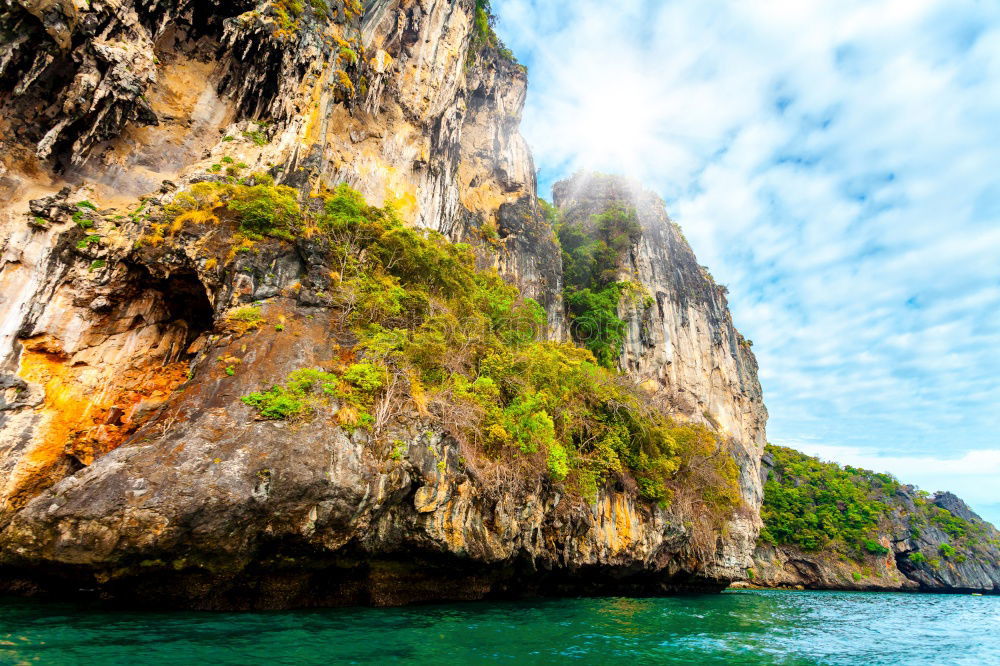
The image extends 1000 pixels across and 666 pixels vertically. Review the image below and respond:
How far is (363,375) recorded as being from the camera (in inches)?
443

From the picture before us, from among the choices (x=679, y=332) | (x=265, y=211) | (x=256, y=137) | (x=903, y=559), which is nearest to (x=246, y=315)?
(x=265, y=211)

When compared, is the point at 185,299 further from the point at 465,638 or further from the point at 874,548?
the point at 874,548

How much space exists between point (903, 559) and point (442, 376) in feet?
172

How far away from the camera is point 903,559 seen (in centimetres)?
4212

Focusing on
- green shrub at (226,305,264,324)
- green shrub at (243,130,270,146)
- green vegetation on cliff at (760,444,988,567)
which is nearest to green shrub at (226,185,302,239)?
green shrub at (226,305,264,324)

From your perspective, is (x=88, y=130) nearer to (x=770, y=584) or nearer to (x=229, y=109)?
(x=229, y=109)

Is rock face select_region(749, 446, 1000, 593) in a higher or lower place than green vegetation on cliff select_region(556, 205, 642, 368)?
lower

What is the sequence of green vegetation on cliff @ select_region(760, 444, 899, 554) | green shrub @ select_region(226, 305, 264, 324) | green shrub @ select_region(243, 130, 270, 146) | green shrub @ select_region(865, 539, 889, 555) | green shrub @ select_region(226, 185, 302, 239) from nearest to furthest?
green shrub @ select_region(226, 305, 264, 324)
green shrub @ select_region(226, 185, 302, 239)
green shrub @ select_region(243, 130, 270, 146)
green shrub @ select_region(865, 539, 889, 555)
green vegetation on cliff @ select_region(760, 444, 899, 554)

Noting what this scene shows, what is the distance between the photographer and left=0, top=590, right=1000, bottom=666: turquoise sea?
620 centimetres

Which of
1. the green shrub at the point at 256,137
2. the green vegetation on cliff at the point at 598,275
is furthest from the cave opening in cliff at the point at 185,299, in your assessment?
the green vegetation on cliff at the point at 598,275

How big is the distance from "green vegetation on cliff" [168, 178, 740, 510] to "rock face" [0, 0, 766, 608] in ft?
1.81

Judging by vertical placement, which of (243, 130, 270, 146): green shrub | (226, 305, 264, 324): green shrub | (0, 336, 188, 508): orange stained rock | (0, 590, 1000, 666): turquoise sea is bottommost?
(0, 590, 1000, 666): turquoise sea

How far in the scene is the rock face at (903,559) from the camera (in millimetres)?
38938

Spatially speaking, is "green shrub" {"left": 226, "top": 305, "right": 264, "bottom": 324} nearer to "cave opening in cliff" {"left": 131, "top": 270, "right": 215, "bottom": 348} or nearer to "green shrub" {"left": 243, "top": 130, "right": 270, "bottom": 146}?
"cave opening in cliff" {"left": 131, "top": 270, "right": 215, "bottom": 348}
